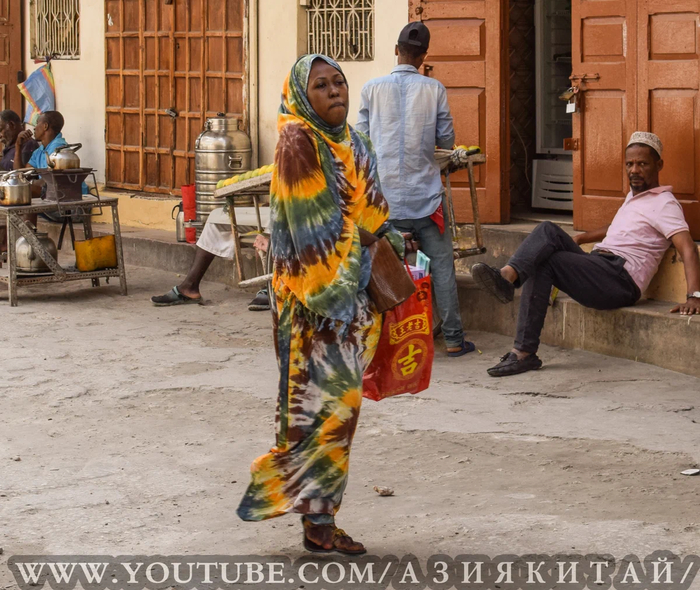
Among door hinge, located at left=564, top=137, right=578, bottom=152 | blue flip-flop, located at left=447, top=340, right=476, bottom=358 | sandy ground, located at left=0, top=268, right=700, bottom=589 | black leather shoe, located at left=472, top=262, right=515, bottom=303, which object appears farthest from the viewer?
door hinge, located at left=564, top=137, right=578, bottom=152

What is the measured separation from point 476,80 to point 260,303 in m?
2.16

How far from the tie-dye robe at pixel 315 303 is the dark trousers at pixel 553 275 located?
104 inches

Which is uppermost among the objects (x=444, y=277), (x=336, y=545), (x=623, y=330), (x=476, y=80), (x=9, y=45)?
(x=9, y=45)

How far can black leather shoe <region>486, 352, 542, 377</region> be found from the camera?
6355 mm

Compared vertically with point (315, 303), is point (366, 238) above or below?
above

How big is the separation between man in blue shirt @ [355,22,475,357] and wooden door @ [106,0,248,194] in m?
3.50

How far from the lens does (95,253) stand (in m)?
8.94

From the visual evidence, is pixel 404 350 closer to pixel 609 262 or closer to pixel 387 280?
pixel 387 280

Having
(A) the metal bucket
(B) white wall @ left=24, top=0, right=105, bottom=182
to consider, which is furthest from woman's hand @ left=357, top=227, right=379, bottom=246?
(B) white wall @ left=24, top=0, right=105, bottom=182

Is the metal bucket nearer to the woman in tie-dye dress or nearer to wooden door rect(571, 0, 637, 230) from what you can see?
wooden door rect(571, 0, 637, 230)

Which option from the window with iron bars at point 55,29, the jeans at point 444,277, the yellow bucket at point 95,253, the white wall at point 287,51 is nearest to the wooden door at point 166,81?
the white wall at point 287,51

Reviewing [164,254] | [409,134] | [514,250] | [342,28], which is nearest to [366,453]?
[409,134]

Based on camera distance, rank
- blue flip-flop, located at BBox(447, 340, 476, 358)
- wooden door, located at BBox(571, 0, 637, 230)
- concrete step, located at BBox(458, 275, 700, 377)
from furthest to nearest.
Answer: wooden door, located at BBox(571, 0, 637, 230)
blue flip-flop, located at BBox(447, 340, 476, 358)
concrete step, located at BBox(458, 275, 700, 377)

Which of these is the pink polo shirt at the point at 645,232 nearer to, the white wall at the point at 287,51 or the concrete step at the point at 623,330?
the concrete step at the point at 623,330
